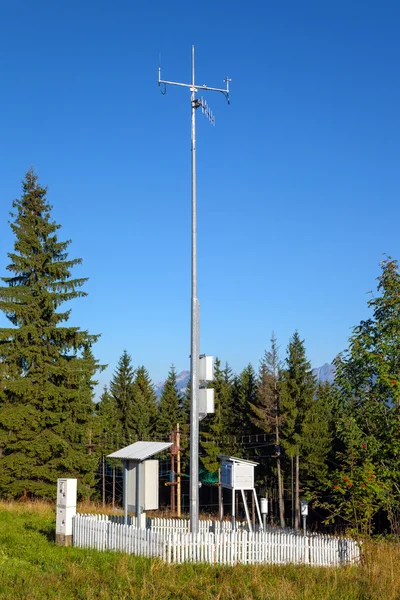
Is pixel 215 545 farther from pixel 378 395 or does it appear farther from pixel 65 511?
pixel 378 395

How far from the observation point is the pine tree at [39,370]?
30250mm

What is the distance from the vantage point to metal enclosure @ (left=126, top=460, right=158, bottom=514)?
50.4ft

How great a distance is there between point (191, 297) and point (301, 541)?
6.24 metres

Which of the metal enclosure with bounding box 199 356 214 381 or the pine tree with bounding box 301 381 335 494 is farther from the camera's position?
the pine tree with bounding box 301 381 335 494

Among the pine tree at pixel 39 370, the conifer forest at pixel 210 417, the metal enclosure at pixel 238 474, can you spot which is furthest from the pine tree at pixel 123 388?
the metal enclosure at pixel 238 474

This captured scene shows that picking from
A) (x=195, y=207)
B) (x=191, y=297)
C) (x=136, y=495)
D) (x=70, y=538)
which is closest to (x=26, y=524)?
(x=70, y=538)

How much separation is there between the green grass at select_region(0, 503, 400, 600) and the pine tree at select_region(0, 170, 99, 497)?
16.9 metres

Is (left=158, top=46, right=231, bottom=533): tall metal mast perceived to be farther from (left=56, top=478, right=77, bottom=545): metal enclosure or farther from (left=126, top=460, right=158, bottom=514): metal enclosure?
(left=56, top=478, right=77, bottom=545): metal enclosure

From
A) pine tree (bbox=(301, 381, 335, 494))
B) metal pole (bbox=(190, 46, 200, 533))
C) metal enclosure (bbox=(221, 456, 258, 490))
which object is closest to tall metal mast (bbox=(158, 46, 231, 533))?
metal pole (bbox=(190, 46, 200, 533))

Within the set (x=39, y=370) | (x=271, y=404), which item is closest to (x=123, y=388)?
(x=271, y=404)

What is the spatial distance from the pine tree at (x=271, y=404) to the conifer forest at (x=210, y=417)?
0.11 meters

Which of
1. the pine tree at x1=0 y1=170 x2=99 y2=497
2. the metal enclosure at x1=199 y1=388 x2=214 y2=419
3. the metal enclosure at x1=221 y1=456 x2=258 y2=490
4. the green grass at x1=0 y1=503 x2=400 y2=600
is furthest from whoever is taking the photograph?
the pine tree at x1=0 y1=170 x2=99 y2=497

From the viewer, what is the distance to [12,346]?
30906 mm

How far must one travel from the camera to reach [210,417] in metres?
54.7
